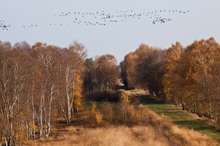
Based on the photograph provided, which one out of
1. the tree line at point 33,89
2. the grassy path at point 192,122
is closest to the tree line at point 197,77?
the grassy path at point 192,122

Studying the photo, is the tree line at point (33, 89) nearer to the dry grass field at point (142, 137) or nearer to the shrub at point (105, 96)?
the dry grass field at point (142, 137)

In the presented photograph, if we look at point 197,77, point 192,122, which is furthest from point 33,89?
point 197,77

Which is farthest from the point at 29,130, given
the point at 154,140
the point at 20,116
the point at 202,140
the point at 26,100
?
the point at 202,140

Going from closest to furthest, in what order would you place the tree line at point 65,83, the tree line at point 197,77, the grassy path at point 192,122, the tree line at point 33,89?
the tree line at point 33,89, the tree line at point 65,83, the grassy path at point 192,122, the tree line at point 197,77

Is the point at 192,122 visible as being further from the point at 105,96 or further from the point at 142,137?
the point at 105,96

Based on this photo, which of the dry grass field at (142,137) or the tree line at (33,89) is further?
the tree line at (33,89)

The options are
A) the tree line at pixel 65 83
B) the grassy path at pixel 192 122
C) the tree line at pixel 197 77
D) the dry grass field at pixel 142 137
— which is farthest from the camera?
the tree line at pixel 197 77

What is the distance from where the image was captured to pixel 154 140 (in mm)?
32562

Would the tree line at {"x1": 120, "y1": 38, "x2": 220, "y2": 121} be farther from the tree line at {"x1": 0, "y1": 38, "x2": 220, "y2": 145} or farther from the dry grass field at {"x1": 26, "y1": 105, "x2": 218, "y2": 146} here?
the dry grass field at {"x1": 26, "y1": 105, "x2": 218, "y2": 146}

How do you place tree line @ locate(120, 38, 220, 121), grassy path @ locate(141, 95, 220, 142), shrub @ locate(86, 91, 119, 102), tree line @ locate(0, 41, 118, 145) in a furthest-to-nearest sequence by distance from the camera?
1. shrub @ locate(86, 91, 119, 102)
2. tree line @ locate(120, 38, 220, 121)
3. grassy path @ locate(141, 95, 220, 142)
4. tree line @ locate(0, 41, 118, 145)

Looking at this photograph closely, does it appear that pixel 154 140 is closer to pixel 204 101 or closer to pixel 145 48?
pixel 204 101

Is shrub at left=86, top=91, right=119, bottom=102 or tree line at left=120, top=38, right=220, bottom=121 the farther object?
shrub at left=86, top=91, right=119, bottom=102

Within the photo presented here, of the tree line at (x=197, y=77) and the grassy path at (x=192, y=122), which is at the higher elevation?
the tree line at (x=197, y=77)

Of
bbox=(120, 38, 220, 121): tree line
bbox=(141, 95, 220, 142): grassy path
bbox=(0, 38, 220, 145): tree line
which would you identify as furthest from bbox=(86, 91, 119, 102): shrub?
bbox=(141, 95, 220, 142): grassy path
